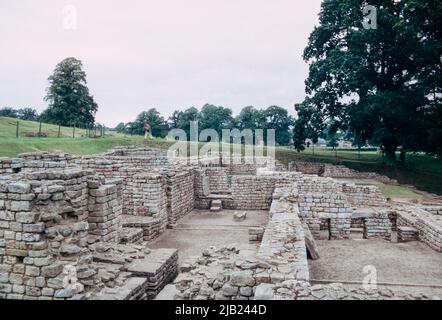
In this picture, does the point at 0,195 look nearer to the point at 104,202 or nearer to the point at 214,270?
the point at 104,202

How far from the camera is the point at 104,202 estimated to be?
6.90 metres

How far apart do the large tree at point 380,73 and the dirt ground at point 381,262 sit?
18542 mm

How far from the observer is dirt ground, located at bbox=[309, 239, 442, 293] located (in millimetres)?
7523

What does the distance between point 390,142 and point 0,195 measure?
3003cm

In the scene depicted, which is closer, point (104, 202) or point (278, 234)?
point (104, 202)

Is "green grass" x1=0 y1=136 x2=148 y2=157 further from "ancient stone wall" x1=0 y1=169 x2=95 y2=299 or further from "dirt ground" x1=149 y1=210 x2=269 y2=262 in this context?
"ancient stone wall" x1=0 y1=169 x2=95 y2=299

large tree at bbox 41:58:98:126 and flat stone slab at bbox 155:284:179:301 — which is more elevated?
large tree at bbox 41:58:98:126

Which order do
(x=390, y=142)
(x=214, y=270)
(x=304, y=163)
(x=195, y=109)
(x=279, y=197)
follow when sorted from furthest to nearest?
1. (x=195, y=109)
2. (x=304, y=163)
3. (x=390, y=142)
4. (x=279, y=197)
5. (x=214, y=270)

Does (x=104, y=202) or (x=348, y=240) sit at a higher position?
(x=104, y=202)

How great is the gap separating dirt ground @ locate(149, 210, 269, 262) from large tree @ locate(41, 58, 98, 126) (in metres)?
34.8

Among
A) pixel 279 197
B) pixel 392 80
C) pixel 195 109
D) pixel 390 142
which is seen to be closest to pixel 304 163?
pixel 390 142

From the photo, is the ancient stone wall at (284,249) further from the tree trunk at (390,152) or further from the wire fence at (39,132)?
the tree trunk at (390,152)

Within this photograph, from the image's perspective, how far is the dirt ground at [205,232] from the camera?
10.4 m

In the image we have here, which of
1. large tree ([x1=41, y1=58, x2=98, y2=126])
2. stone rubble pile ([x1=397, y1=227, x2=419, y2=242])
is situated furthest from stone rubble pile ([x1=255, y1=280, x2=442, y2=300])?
large tree ([x1=41, y1=58, x2=98, y2=126])
